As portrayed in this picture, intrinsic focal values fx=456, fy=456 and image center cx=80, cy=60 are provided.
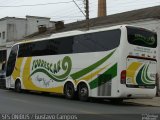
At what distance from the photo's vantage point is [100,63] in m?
22.1

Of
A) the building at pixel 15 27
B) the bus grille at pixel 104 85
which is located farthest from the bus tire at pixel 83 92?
the building at pixel 15 27

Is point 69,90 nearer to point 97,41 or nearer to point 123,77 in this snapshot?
point 97,41

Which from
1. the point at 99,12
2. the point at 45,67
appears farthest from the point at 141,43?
the point at 99,12

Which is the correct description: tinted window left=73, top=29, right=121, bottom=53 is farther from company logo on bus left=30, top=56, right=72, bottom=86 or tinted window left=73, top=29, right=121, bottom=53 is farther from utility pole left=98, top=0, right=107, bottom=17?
utility pole left=98, top=0, right=107, bottom=17

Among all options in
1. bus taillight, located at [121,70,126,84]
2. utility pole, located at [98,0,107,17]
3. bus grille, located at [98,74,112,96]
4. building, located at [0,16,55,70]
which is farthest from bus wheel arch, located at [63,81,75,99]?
building, located at [0,16,55,70]

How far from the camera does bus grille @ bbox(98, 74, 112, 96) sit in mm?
21391

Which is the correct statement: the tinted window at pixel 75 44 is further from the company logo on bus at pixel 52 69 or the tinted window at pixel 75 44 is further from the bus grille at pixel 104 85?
the bus grille at pixel 104 85

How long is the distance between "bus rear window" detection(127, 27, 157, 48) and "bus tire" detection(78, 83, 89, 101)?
3.61 meters

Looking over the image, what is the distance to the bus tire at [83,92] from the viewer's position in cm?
2280

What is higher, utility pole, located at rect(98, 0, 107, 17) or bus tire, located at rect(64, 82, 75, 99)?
utility pole, located at rect(98, 0, 107, 17)

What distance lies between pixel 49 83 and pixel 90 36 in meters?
4.72

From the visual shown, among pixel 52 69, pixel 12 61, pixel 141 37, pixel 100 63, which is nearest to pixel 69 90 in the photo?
pixel 52 69

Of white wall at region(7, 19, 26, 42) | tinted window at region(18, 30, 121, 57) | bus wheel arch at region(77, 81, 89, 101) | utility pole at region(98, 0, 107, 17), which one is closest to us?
tinted window at region(18, 30, 121, 57)

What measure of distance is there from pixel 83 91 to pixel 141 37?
4085 millimetres
